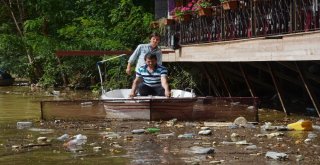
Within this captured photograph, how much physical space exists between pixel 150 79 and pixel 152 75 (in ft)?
0.40

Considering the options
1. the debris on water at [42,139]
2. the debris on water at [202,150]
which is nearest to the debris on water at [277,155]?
the debris on water at [202,150]

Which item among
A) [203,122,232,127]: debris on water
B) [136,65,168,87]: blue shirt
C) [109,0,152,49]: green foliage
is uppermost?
[109,0,152,49]: green foliage

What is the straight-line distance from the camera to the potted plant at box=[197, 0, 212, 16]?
59.1ft

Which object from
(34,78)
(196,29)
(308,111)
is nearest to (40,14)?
(34,78)

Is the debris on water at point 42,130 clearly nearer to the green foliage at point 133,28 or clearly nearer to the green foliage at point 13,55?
the green foliage at point 133,28

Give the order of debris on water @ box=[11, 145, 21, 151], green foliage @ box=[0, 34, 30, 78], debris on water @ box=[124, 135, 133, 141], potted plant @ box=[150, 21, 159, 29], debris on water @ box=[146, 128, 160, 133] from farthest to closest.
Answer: green foliage @ box=[0, 34, 30, 78]
potted plant @ box=[150, 21, 159, 29]
debris on water @ box=[146, 128, 160, 133]
debris on water @ box=[124, 135, 133, 141]
debris on water @ box=[11, 145, 21, 151]

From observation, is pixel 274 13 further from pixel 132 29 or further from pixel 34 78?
pixel 34 78

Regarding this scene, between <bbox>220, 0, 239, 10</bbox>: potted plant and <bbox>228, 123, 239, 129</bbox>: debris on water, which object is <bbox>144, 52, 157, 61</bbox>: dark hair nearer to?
<bbox>228, 123, 239, 129</bbox>: debris on water

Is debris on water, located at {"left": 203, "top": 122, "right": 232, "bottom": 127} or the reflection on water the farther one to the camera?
debris on water, located at {"left": 203, "top": 122, "right": 232, "bottom": 127}

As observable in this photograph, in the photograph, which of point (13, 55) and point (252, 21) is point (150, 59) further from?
point (13, 55)

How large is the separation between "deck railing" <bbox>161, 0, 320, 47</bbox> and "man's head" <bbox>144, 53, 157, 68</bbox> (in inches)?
84.8

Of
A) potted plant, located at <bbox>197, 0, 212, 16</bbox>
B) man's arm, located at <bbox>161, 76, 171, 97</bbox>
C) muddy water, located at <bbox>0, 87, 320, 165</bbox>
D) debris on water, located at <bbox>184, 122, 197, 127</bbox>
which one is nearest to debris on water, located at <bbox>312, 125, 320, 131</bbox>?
muddy water, located at <bbox>0, 87, 320, 165</bbox>

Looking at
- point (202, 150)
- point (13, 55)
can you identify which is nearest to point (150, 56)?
point (202, 150)

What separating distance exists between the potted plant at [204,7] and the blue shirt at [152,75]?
413 cm
